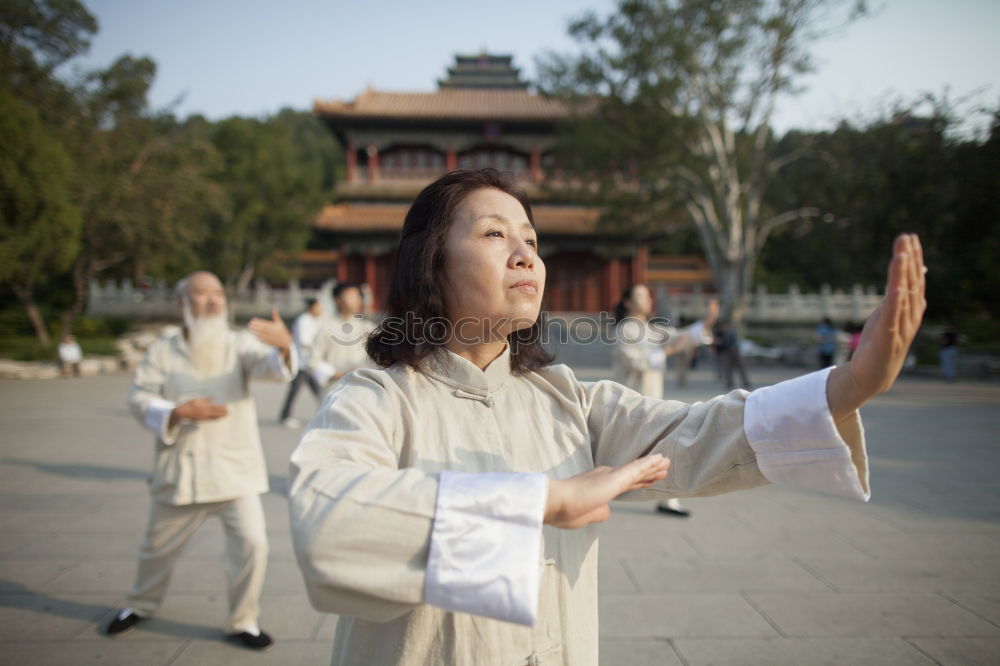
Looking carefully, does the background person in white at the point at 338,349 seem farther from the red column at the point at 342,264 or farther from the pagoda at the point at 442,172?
the red column at the point at 342,264

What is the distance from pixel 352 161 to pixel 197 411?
22.3 m

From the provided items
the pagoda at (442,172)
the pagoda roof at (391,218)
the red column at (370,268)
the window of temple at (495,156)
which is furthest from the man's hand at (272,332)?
the window of temple at (495,156)

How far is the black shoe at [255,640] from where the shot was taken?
243 centimetres

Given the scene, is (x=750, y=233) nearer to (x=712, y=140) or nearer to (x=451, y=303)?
(x=712, y=140)

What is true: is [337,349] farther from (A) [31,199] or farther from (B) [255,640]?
(A) [31,199]

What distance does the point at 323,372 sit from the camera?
444 centimetres

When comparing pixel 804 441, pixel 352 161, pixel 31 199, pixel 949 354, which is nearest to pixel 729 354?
pixel 949 354

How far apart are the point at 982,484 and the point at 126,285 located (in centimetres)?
→ 2443

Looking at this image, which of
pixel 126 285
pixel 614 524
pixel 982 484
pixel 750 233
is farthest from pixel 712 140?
pixel 126 285

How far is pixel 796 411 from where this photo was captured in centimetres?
104

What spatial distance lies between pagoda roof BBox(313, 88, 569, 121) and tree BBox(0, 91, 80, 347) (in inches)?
390

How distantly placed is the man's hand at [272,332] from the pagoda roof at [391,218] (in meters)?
18.6

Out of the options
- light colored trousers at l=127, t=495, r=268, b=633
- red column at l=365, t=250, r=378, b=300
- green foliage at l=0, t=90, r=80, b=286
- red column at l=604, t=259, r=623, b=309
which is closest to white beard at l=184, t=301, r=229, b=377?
light colored trousers at l=127, t=495, r=268, b=633

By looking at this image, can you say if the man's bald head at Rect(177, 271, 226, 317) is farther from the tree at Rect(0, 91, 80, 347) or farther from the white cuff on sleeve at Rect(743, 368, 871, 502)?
the tree at Rect(0, 91, 80, 347)
